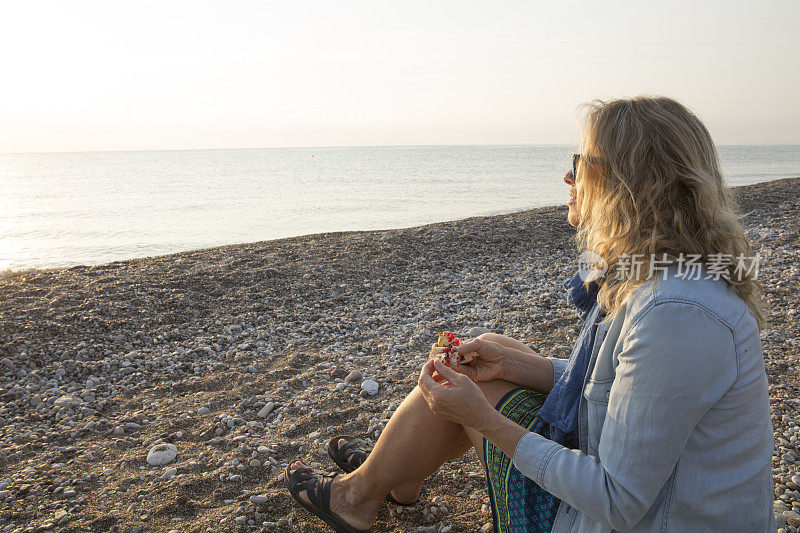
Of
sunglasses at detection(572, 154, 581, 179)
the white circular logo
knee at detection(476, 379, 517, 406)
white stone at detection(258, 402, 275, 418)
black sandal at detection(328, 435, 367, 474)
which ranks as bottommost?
white stone at detection(258, 402, 275, 418)

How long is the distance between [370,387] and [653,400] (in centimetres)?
318

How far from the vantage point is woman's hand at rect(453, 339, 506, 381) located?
2.48 metres

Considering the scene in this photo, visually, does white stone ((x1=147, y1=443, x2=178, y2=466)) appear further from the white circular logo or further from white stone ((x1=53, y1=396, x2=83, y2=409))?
the white circular logo

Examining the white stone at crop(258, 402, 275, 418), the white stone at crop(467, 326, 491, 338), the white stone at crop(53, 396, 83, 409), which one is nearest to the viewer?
the white stone at crop(258, 402, 275, 418)

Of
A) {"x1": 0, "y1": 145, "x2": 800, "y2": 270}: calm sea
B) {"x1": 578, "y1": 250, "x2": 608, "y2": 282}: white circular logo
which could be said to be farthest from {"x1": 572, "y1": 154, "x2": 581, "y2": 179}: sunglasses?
{"x1": 0, "y1": 145, "x2": 800, "y2": 270}: calm sea

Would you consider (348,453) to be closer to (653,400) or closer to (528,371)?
(528,371)

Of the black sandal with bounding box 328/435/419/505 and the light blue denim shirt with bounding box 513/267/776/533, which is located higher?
the light blue denim shirt with bounding box 513/267/776/533

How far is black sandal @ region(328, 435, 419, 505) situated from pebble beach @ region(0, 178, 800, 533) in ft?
0.85

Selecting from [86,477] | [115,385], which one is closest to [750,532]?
→ [86,477]

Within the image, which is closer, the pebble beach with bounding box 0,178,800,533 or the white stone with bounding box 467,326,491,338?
the pebble beach with bounding box 0,178,800,533

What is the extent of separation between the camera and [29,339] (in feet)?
18.5

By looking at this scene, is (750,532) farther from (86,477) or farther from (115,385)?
(115,385)

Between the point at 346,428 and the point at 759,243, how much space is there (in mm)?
8046

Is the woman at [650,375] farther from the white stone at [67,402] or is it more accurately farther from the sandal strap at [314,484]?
the white stone at [67,402]
